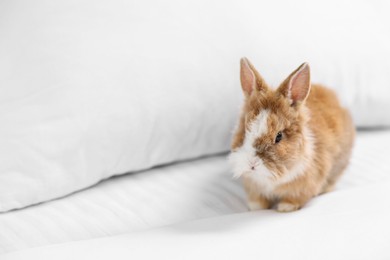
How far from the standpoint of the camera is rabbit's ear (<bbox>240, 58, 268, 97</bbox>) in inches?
39.3

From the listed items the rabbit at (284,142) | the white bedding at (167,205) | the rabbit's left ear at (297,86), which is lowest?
the white bedding at (167,205)

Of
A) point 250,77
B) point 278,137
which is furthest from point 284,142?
point 250,77

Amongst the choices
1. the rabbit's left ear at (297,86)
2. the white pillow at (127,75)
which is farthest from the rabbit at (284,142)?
the white pillow at (127,75)

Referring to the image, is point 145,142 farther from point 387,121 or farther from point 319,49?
point 387,121

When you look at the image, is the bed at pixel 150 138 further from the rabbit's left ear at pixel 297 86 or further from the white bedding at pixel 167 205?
the rabbit's left ear at pixel 297 86

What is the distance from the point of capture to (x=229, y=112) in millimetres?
1168

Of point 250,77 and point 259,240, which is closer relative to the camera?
point 259,240

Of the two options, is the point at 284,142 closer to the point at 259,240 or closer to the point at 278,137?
the point at 278,137

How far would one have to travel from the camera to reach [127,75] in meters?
1.03

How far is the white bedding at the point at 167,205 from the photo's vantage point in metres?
0.92

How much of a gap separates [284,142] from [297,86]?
0.31 ft

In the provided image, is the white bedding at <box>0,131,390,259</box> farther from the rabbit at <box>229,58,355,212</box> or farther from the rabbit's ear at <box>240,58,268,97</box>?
the rabbit's ear at <box>240,58,268,97</box>

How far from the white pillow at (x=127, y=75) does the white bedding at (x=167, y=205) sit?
0.03 m

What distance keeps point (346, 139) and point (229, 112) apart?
0.23 meters
